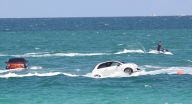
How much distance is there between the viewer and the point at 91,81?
175 ft

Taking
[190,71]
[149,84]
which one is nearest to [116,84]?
[149,84]

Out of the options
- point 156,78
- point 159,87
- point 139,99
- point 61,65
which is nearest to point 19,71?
point 61,65

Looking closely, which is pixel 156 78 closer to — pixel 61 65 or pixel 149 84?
pixel 149 84

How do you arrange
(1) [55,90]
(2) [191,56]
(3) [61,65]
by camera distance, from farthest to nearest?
(2) [191,56], (3) [61,65], (1) [55,90]

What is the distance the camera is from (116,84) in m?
51.2

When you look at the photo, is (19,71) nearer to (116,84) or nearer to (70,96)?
(116,84)

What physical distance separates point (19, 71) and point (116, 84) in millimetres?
15224

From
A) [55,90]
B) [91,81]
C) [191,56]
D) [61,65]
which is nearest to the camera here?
[55,90]

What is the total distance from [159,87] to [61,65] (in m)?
23.4

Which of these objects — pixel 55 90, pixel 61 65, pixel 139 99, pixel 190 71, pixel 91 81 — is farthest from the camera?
pixel 61 65

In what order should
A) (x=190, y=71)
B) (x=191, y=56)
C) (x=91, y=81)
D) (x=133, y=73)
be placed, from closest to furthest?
(x=91, y=81) → (x=133, y=73) → (x=190, y=71) → (x=191, y=56)

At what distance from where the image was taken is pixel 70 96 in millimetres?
44750

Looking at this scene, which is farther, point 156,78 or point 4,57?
point 4,57

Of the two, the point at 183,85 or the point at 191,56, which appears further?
the point at 191,56
